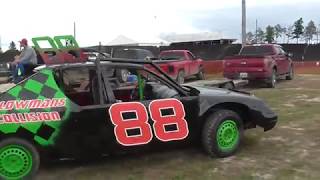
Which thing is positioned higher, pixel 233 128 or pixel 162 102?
pixel 162 102

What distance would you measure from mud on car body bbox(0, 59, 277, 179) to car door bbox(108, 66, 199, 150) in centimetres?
1

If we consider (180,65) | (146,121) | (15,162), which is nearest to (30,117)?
(15,162)

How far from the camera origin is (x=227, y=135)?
7312 mm

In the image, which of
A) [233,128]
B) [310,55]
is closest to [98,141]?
[233,128]

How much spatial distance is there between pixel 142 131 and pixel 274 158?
1.93m

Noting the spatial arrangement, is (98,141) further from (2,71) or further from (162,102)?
A: (2,71)

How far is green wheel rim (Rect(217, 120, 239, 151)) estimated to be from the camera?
7234mm

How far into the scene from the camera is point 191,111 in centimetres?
708

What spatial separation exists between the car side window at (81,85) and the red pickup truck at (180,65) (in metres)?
11.8

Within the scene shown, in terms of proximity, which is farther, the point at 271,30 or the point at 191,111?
the point at 271,30

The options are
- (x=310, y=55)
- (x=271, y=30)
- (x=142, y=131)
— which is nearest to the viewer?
(x=142, y=131)

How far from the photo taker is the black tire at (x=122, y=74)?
23.5ft

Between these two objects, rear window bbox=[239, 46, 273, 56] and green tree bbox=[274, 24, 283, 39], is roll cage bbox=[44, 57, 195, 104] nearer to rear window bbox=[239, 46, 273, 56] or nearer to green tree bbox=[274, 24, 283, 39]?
rear window bbox=[239, 46, 273, 56]

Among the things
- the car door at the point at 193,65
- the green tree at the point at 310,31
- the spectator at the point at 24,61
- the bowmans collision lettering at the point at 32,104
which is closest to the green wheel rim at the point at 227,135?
the bowmans collision lettering at the point at 32,104
